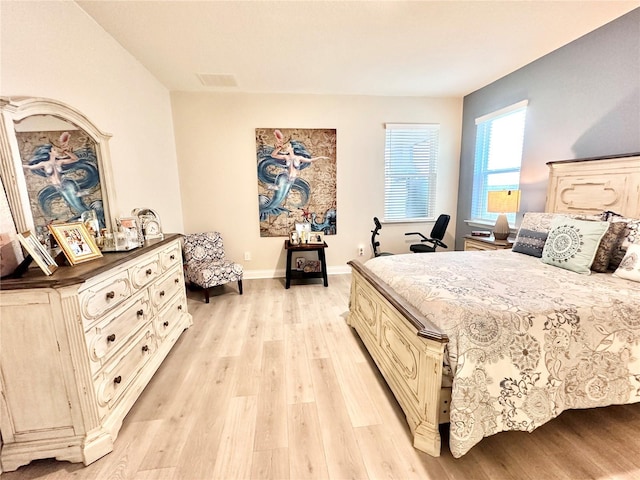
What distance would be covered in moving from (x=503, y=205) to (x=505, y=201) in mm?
47

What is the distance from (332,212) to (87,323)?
10.9ft

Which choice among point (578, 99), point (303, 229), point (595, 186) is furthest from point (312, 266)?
point (578, 99)

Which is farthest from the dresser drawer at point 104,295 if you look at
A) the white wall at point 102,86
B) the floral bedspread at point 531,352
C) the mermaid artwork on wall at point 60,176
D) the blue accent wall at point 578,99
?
the blue accent wall at point 578,99

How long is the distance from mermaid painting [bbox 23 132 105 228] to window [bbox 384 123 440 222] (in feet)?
11.7

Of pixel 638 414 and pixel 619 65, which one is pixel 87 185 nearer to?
pixel 638 414

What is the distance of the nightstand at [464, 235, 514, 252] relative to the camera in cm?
313

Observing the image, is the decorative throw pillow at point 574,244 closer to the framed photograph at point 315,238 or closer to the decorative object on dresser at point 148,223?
the framed photograph at point 315,238

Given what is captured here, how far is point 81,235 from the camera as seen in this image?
164 centimetres

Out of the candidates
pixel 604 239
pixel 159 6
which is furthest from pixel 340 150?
pixel 604 239

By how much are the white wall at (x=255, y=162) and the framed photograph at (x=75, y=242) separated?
2512 millimetres

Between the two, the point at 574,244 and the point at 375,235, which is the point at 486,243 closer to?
the point at 574,244

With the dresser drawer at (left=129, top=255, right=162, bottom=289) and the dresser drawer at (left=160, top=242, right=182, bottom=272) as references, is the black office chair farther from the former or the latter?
the dresser drawer at (left=129, top=255, right=162, bottom=289)

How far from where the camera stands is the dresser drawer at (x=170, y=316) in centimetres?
218

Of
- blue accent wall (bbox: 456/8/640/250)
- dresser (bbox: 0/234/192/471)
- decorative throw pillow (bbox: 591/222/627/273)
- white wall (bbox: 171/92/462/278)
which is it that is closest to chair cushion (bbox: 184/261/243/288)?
white wall (bbox: 171/92/462/278)
